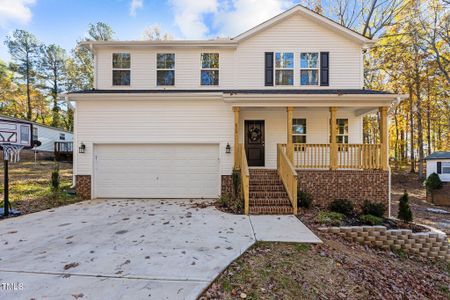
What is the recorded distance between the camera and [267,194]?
7.44 metres

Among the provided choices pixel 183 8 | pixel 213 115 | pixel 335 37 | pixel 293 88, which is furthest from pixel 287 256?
pixel 183 8

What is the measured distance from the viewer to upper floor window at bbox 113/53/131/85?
9938mm

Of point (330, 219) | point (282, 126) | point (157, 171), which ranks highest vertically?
point (282, 126)

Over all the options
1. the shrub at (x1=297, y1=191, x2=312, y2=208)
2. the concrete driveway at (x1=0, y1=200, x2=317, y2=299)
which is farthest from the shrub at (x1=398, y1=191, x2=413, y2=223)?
the concrete driveway at (x1=0, y1=200, x2=317, y2=299)

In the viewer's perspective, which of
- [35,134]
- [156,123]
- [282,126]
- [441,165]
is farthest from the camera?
[35,134]

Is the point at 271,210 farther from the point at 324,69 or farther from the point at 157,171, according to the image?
the point at 324,69

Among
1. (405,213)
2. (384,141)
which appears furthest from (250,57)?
(405,213)

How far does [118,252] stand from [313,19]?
11.3m

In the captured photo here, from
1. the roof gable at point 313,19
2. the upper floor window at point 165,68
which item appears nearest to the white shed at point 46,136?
the upper floor window at point 165,68

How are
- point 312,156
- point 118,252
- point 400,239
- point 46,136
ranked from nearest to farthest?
A: point 118,252, point 400,239, point 312,156, point 46,136

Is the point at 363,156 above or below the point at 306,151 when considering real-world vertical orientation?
below

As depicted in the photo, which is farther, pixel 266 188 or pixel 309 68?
pixel 309 68

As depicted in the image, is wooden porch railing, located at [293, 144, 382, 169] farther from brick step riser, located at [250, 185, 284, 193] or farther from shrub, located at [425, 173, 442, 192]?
shrub, located at [425, 173, 442, 192]

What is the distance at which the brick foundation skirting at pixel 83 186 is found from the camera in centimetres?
873
